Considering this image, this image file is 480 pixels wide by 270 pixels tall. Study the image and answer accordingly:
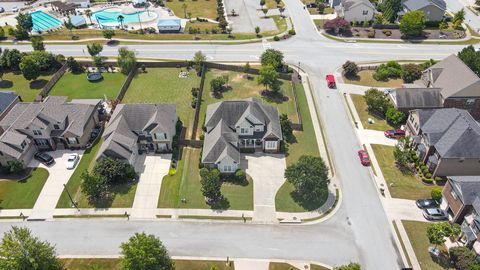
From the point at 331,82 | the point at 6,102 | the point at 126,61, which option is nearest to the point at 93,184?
the point at 6,102

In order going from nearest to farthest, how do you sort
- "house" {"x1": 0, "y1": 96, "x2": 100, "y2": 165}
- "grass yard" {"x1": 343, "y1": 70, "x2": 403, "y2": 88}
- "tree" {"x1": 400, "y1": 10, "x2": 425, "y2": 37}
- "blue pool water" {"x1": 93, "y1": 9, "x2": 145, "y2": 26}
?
"house" {"x1": 0, "y1": 96, "x2": 100, "y2": 165} < "grass yard" {"x1": 343, "y1": 70, "x2": 403, "y2": 88} < "tree" {"x1": 400, "y1": 10, "x2": 425, "y2": 37} < "blue pool water" {"x1": 93, "y1": 9, "x2": 145, "y2": 26}

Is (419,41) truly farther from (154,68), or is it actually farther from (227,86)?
(154,68)

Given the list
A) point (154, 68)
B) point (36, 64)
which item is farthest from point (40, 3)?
point (154, 68)

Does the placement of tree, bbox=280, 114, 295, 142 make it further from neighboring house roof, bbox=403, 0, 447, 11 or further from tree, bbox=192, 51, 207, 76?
neighboring house roof, bbox=403, 0, 447, 11

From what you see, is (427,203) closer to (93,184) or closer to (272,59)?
(272,59)

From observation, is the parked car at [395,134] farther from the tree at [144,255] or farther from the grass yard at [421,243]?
the tree at [144,255]

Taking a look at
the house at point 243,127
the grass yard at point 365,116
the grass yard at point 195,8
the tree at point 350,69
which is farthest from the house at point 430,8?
the house at point 243,127

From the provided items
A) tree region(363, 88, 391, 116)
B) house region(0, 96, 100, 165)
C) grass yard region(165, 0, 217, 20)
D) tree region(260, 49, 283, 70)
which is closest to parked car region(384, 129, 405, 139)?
tree region(363, 88, 391, 116)
